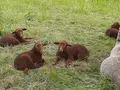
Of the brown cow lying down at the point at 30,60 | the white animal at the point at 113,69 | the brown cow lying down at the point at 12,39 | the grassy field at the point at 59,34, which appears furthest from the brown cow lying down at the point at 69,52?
the brown cow lying down at the point at 12,39

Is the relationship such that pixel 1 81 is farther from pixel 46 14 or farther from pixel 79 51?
pixel 46 14

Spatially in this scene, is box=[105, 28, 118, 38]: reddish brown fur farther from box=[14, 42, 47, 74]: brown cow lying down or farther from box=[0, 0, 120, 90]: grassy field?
box=[14, 42, 47, 74]: brown cow lying down

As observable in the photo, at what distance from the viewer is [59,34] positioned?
7.30 m

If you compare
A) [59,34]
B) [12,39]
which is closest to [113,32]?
[59,34]

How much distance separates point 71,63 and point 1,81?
1.15 meters

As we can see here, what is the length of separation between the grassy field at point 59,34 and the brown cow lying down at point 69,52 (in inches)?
4.6

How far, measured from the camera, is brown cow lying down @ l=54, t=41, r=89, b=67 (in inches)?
223

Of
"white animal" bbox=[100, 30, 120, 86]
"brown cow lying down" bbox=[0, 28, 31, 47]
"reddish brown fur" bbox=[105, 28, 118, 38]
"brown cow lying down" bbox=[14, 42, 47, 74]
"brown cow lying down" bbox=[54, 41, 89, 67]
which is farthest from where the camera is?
"reddish brown fur" bbox=[105, 28, 118, 38]

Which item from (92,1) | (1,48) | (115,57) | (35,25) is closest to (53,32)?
(35,25)

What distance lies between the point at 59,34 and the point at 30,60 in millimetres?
1946

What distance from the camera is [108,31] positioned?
745 centimetres

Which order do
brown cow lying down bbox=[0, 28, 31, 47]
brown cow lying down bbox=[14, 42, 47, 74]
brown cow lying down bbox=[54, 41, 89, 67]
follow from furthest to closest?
brown cow lying down bbox=[0, 28, 31, 47] < brown cow lying down bbox=[54, 41, 89, 67] < brown cow lying down bbox=[14, 42, 47, 74]

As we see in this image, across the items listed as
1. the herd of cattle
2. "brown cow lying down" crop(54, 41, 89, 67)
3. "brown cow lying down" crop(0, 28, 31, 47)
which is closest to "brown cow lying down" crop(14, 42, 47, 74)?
the herd of cattle

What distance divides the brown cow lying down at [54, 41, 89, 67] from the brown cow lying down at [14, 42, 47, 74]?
0.98 ft
